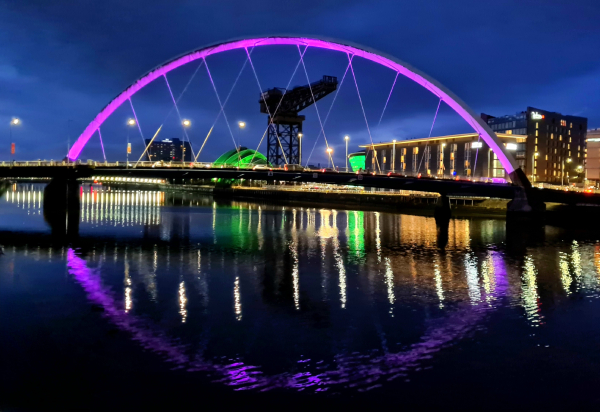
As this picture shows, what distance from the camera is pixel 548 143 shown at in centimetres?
13712

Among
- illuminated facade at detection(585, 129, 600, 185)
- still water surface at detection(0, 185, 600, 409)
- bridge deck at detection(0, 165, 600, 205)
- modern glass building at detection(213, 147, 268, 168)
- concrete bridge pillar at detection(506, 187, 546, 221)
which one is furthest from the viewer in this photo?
modern glass building at detection(213, 147, 268, 168)

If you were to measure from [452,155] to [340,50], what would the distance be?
242ft

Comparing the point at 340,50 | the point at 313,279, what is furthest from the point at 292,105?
the point at 313,279

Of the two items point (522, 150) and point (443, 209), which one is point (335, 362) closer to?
point (443, 209)

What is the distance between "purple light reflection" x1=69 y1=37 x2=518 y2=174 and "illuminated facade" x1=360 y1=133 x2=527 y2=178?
149 feet

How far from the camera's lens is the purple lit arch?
60531mm

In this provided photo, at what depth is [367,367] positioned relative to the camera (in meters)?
12.8

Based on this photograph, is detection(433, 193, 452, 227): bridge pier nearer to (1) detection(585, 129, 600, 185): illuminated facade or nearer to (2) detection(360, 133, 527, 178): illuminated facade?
(2) detection(360, 133, 527, 178): illuminated facade

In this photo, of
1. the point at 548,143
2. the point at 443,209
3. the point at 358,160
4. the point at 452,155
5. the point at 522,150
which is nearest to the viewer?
the point at 443,209

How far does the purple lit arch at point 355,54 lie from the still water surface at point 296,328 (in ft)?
112

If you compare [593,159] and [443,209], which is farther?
[593,159]

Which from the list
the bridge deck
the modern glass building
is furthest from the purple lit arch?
the modern glass building

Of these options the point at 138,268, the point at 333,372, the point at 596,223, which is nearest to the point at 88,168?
the point at 138,268

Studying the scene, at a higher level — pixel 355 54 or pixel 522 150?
pixel 355 54
